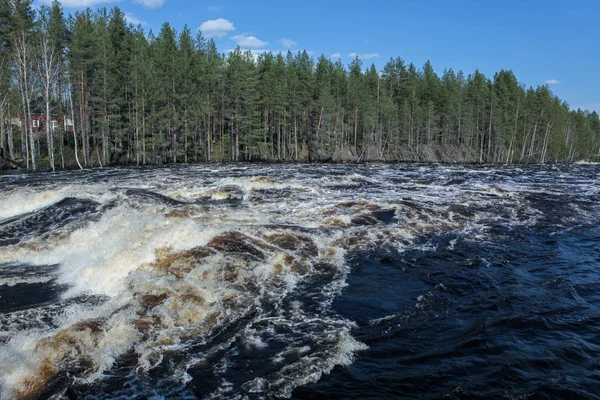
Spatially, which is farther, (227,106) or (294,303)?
(227,106)

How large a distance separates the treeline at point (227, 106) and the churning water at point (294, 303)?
110 ft

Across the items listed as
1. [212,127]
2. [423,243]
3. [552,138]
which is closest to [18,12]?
[212,127]

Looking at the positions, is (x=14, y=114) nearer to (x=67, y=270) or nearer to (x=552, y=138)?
(x=67, y=270)

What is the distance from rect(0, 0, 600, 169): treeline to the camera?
4600 centimetres

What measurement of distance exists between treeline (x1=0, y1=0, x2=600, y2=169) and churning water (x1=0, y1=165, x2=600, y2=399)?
110 feet

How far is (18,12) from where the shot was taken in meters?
42.2

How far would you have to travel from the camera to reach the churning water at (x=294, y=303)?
19.2 ft

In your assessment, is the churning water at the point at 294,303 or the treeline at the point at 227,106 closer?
the churning water at the point at 294,303

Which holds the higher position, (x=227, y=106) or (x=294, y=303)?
(x=227, y=106)

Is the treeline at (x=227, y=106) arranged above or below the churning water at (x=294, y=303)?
above

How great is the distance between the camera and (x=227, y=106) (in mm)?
63156

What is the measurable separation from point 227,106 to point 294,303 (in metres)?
58.5

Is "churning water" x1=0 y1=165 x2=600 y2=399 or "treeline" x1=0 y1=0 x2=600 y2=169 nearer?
"churning water" x1=0 y1=165 x2=600 y2=399

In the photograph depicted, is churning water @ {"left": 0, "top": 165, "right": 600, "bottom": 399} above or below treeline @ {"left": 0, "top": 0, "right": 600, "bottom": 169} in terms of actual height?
below
